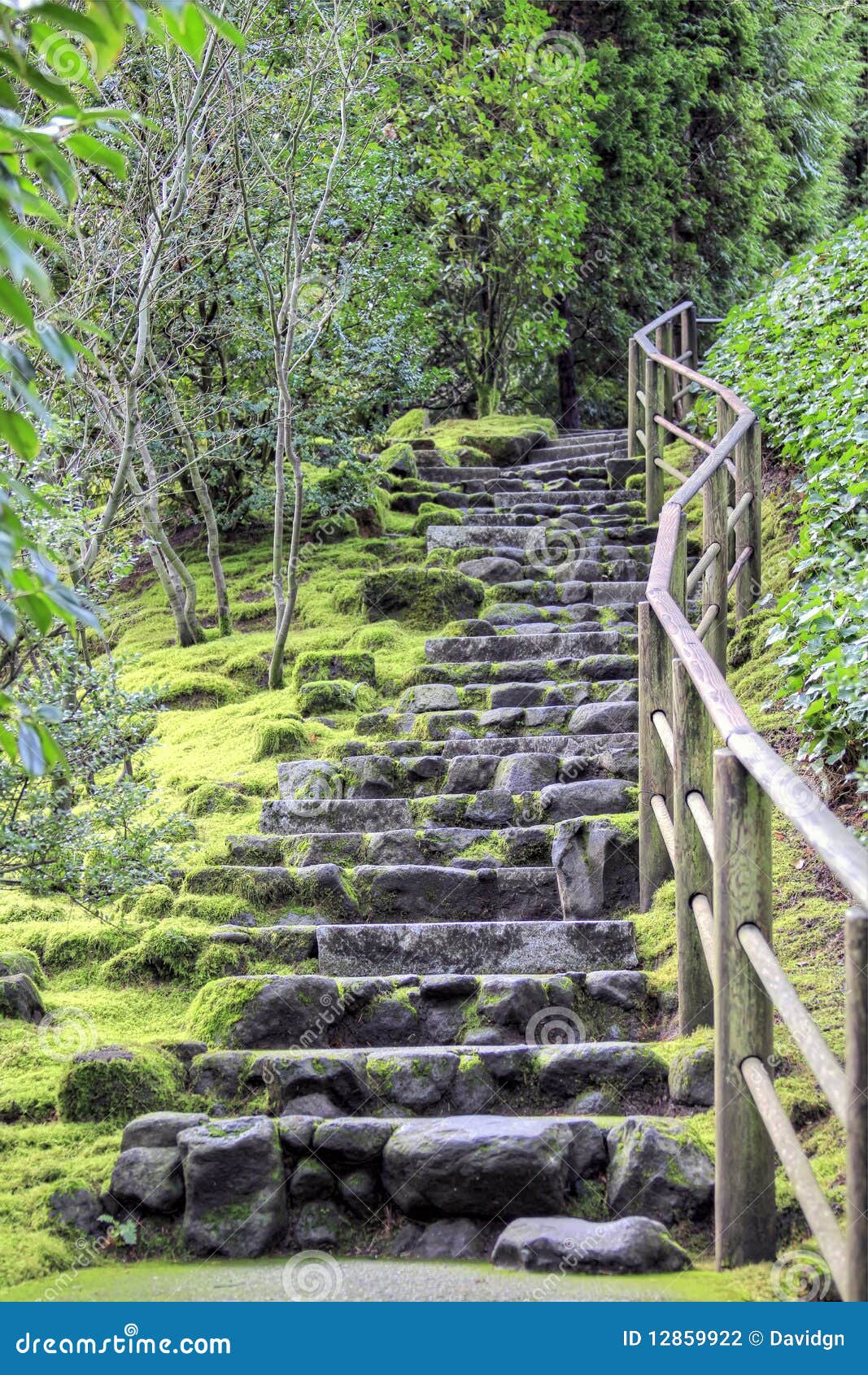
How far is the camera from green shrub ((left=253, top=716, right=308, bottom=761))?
6.29 meters

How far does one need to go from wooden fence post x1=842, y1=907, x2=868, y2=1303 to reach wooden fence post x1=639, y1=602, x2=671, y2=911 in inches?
91.2

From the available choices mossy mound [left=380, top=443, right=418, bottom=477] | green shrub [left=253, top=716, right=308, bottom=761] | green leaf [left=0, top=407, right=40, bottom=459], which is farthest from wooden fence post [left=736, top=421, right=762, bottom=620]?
green leaf [left=0, top=407, right=40, bottom=459]

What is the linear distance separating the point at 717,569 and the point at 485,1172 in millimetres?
3068

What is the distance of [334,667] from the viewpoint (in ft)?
23.4

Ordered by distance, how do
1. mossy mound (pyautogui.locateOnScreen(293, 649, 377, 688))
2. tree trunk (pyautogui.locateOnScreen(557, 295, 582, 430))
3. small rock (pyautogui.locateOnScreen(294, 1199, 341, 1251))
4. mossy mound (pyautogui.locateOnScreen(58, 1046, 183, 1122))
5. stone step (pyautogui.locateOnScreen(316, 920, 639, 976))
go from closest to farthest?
1. small rock (pyautogui.locateOnScreen(294, 1199, 341, 1251))
2. mossy mound (pyautogui.locateOnScreen(58, 1046, 183, 1122))
3. stone step (pyautogui.locateOnScreen(316, 920, 639, 976))
4. mossy mound (pyautogui.locateOnScreen(293, 649, 377, 688))
5. tree trunk (pyautogui.locateOnScreen(557, 295, 582, 430))

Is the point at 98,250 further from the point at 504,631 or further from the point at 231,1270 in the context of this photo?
the point at 231,1270

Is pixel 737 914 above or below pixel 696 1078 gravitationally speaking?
above

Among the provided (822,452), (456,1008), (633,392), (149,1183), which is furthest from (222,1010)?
(633,392)

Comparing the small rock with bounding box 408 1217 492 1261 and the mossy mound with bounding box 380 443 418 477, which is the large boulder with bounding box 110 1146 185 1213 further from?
the mossy mound with bounding box 380 443 418 477

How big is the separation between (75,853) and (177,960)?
0.65 m

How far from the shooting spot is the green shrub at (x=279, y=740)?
20.6ft

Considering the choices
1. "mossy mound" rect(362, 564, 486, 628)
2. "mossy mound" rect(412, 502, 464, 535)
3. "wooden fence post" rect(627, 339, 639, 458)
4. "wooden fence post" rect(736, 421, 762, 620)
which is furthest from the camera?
"wooden fence post" rect(627, 339, 639, 458)

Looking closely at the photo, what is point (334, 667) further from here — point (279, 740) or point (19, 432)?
point (19, 432)

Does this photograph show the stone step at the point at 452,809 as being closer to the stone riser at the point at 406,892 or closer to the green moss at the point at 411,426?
the stone riser at the point at 406,892
